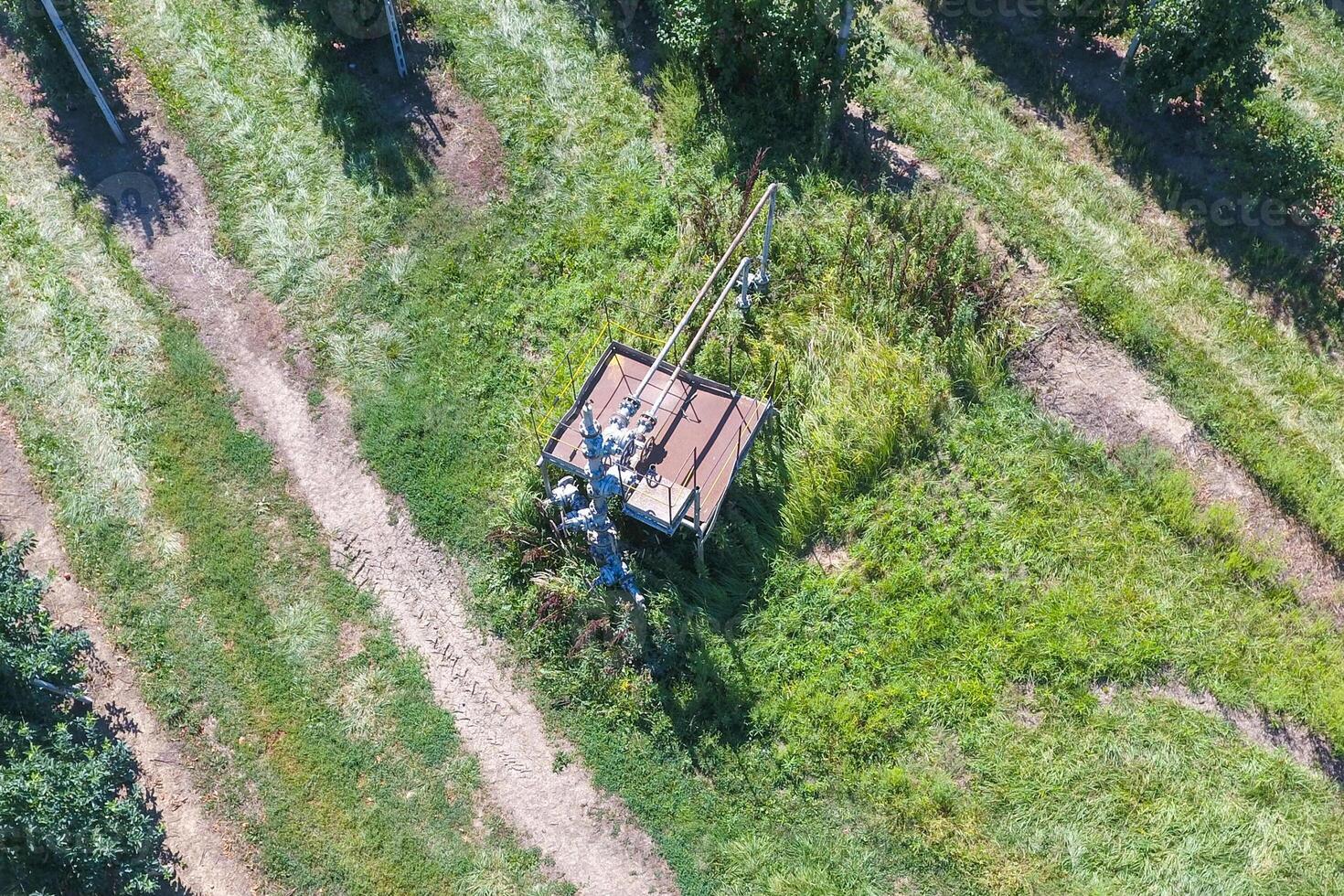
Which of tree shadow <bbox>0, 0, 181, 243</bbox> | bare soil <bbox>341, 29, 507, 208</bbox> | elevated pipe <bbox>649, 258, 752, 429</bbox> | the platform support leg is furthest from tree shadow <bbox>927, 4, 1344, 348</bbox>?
tree shadow <bbox>0, 0, 181, 243</bbox>

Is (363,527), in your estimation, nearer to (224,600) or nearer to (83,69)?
(224,600)

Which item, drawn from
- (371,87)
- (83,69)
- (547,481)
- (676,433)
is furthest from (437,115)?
(676,433)

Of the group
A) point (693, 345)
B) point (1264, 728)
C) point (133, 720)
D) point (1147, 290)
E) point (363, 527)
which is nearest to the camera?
point (1264, 728)

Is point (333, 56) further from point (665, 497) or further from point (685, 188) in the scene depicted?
point (665, 497)

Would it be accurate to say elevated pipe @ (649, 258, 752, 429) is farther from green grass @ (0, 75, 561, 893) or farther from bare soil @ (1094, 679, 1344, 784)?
bare soil @ (1094, 679, 1344, 784)

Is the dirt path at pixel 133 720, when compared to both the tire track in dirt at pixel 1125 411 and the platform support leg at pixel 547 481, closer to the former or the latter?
the platform support leg at pixel 547 481

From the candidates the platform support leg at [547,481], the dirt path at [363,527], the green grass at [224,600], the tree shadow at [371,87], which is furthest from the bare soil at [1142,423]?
the tree shadow at [371,87]
